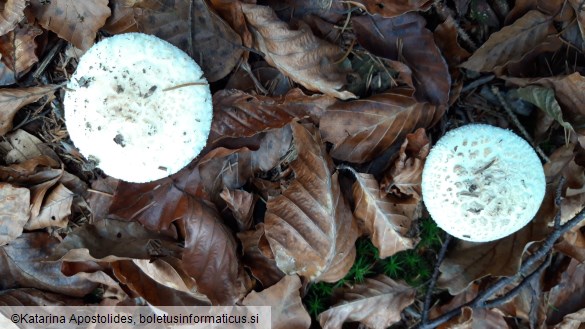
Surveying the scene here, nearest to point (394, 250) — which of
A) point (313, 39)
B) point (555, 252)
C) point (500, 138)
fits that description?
point (500, 138)

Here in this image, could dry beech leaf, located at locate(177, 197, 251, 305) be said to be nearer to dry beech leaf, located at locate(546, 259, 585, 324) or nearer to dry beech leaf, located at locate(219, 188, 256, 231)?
dry beech leaf, located at locate(219, 188, 256, 231)

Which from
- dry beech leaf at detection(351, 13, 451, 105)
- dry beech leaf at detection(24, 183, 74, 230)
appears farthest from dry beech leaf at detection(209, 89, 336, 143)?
dry beech leaf at detection(24, 183, 74, 230)

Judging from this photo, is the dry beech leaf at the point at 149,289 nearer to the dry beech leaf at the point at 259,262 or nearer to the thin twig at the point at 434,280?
the dry beech leaf at the point at 259,262

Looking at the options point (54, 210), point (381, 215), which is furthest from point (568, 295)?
point (54, 210)

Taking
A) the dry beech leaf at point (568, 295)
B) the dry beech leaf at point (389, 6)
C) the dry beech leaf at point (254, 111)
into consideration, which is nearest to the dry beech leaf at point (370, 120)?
the dry beech leaf at point (254, 111)

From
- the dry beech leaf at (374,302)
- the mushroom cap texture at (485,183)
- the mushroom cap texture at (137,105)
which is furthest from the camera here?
the dry beech leaf at (374,302)
